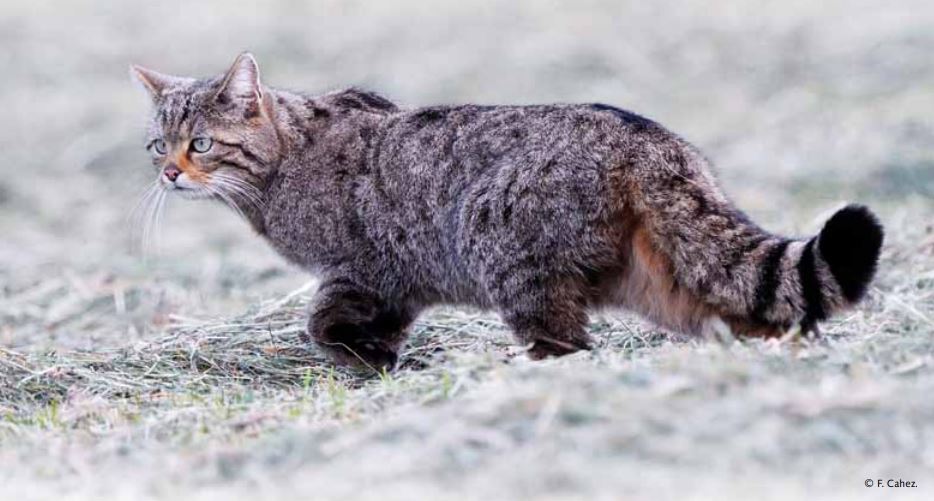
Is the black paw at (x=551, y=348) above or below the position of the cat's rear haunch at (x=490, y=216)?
below

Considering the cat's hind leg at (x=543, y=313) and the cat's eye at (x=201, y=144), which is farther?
the cat's eye at (x=201, y=144)

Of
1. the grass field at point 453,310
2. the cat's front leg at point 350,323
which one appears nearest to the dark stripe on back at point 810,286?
the grass field at point 453,310

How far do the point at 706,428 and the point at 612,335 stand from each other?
8.75 feet

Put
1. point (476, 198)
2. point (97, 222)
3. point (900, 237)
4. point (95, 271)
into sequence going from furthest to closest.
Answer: point (97, 222)
point (95, 271)
point (900, 237)
point (476, 198)

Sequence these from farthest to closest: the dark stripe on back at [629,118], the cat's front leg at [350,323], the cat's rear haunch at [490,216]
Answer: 1. the cat's front leg at [350,323]
2. the dark stripe on back at [629,118]
3. the cat's rear haunch at [490,216]

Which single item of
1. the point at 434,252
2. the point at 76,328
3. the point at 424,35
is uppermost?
the point at 424,35

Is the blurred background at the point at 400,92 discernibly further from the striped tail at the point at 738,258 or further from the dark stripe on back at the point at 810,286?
the dark stripe on back at the point at 810,286

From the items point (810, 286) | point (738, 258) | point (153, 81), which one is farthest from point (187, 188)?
point (810, 286)

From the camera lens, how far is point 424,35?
16438 mm

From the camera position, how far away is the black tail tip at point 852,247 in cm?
524

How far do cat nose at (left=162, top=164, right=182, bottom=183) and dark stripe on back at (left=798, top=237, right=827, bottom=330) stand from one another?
2882 millimetres

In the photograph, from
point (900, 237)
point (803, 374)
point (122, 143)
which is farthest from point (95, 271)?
point (803, 374)

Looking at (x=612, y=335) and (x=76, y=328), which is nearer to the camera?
(x=612, y=335)

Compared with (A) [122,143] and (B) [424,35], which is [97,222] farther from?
(B) [424,35]
